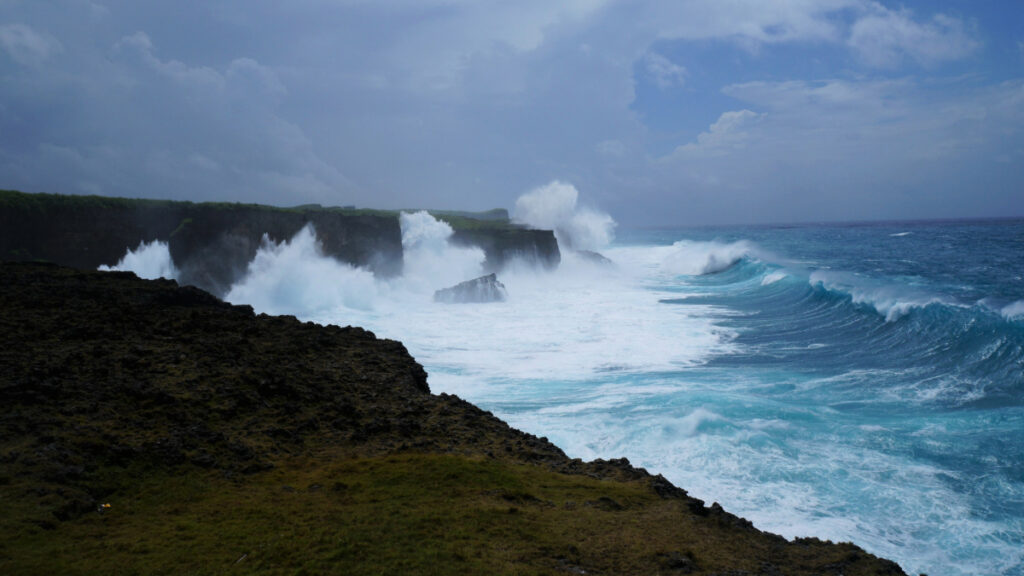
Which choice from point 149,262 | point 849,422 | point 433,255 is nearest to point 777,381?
point 849,422

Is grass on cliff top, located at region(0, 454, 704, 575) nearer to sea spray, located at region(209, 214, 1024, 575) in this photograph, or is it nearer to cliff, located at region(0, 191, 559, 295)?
sea spray, located at region(209, 214, 1024, 575)

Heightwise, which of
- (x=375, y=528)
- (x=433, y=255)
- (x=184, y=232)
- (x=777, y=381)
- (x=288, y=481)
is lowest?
(x=777, y=381)

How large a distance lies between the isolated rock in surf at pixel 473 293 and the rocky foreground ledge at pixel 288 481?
21.8m

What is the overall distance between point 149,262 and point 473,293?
46.7ft

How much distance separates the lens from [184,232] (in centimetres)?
2886

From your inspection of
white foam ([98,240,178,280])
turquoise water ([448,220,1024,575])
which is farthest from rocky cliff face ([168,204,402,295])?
turquoise water ([448,220,1024,575])

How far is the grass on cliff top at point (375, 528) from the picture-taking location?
4.60m

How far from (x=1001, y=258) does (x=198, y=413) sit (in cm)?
5033

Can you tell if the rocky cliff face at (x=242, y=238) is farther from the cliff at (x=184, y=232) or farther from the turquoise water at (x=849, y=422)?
the turquoise water at (x=849, y=422)

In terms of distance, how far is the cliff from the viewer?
23031 millimetres

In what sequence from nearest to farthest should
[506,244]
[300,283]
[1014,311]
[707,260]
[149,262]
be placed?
[1014,311] → [149,262] → [300,283] → [506,244] → [707,260]

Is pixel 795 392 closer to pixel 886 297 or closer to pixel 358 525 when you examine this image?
pixel 358 525

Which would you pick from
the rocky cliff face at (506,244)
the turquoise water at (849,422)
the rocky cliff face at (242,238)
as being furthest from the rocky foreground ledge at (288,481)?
the rocky cliff face at (506,244)

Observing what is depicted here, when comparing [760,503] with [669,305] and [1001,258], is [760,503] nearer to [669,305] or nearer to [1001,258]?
[669,305]
